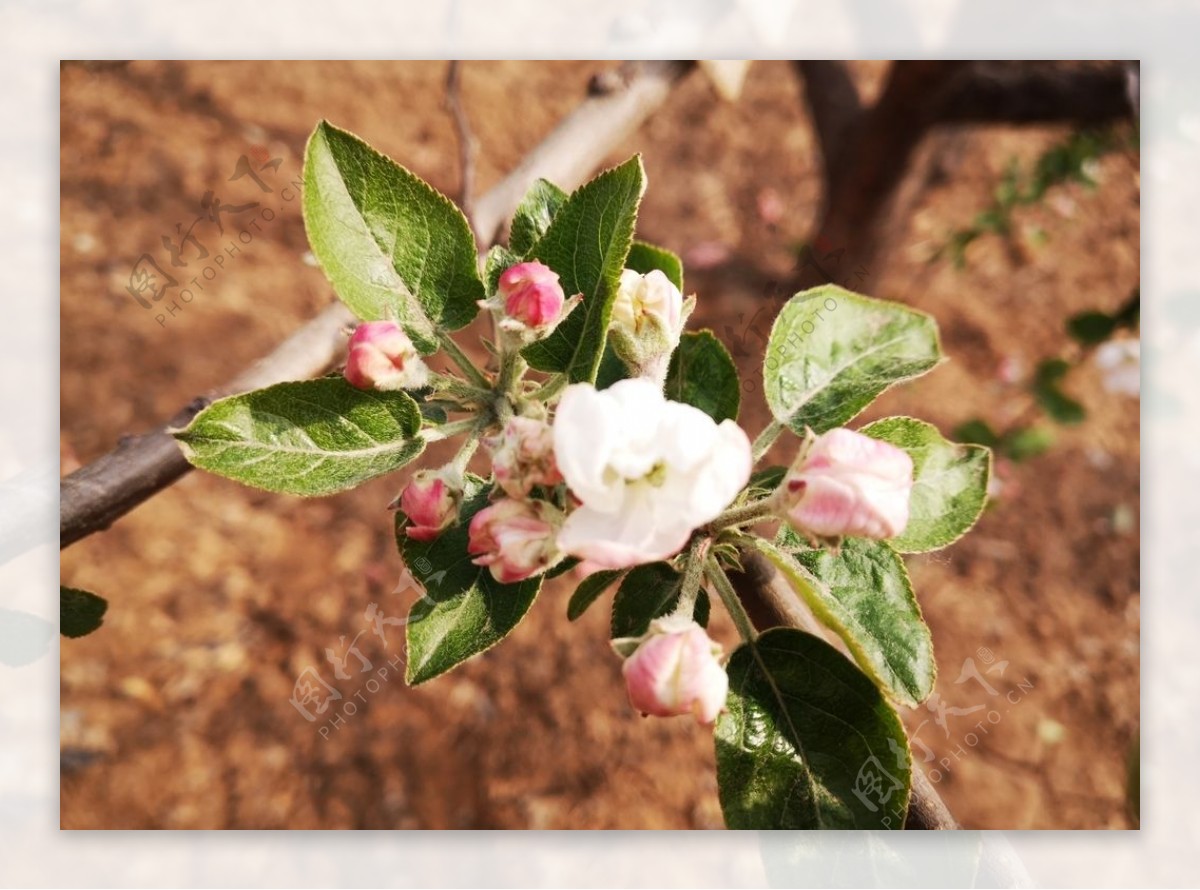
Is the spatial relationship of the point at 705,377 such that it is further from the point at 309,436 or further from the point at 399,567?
the point at 399,567

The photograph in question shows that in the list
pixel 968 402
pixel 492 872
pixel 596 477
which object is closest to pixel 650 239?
pixel 968 402

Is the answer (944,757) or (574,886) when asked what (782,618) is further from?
(944,757)

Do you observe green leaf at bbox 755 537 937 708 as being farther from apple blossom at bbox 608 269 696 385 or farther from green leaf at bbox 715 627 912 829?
apple blossom at bbox 608 269 696 385

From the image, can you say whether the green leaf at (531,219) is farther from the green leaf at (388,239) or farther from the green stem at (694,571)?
the green stem at (694,571)
